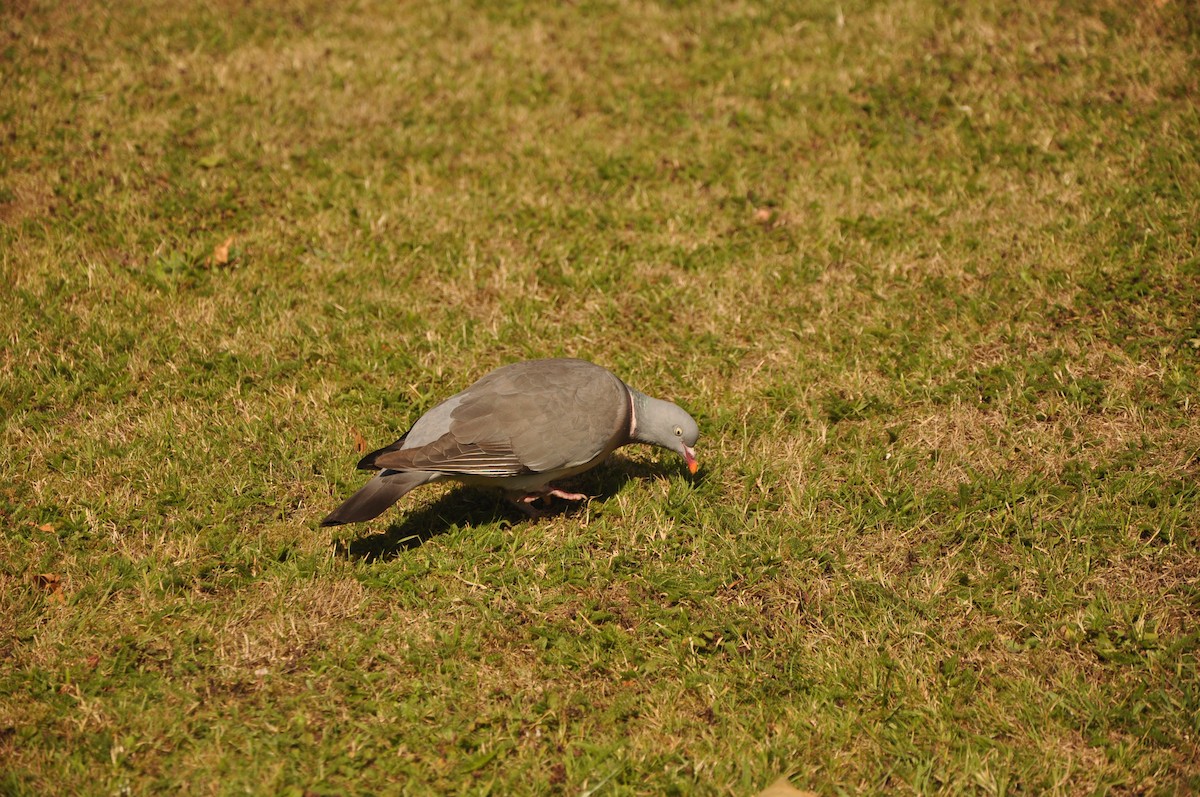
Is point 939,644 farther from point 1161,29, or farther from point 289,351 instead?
point 1161,29

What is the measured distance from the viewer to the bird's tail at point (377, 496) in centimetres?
441

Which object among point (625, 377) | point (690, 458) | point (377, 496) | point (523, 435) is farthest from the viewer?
point (625, 377)

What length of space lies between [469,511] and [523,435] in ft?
2.35

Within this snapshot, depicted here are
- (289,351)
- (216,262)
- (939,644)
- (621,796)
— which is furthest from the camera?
(216,262)

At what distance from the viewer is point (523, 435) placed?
4.68 meters

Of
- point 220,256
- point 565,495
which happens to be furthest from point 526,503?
point 220,256

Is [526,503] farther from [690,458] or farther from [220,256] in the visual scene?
[220,256]

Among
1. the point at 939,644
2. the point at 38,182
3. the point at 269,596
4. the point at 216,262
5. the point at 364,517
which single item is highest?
the point at 38,182

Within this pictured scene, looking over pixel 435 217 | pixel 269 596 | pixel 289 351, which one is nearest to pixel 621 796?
pixel 269 596

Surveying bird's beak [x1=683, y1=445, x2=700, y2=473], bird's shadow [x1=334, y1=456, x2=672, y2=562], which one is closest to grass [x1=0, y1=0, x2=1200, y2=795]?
bird's shadow [x1=334, y1=456, x2=672, y2=562]

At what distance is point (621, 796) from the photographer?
363cm

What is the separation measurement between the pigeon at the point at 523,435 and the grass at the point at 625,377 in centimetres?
34

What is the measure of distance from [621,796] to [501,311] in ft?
11.7

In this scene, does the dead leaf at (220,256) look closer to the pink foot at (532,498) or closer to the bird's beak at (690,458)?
the pink foot at (532,498)
